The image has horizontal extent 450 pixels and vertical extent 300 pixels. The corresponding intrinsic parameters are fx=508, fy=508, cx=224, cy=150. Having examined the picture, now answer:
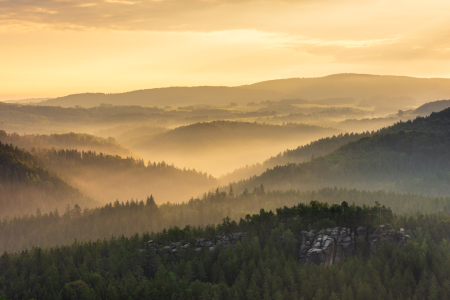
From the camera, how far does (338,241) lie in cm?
18875

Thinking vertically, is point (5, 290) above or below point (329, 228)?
below

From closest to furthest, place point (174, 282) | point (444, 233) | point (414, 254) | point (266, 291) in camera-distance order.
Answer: point (266, 291)
point (174, 282)
point (414, 254)
point (444, 233)

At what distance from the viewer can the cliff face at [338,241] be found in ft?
593

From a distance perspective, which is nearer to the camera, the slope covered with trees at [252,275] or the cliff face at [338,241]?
the slope covered with trees at [252,275]

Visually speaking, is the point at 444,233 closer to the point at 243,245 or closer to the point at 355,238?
the point at 355,238

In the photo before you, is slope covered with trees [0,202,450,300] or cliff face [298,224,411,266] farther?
cliff face [298,224,411,266]

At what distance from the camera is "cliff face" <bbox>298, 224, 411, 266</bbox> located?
180625 millimetres

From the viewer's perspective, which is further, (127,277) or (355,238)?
(355,238)

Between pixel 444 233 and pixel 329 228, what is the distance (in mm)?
44412

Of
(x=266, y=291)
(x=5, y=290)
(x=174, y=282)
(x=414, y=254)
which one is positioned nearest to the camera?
(x=266, y=291)

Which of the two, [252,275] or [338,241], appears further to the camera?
[338,241]

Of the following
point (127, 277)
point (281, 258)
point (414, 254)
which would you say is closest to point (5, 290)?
point (127, 277)

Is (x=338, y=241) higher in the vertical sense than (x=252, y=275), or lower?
higher

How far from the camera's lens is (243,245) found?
194 meters
